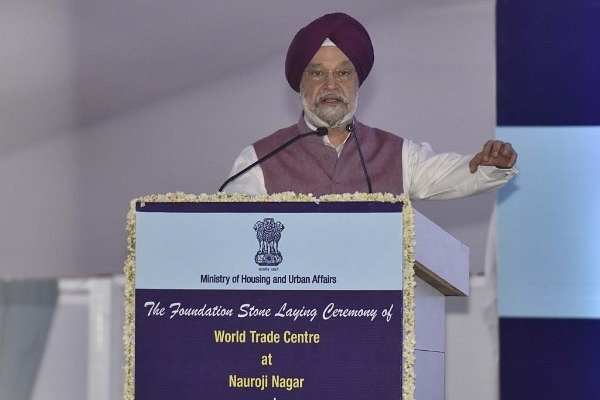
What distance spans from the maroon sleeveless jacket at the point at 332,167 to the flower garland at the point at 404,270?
64 cm

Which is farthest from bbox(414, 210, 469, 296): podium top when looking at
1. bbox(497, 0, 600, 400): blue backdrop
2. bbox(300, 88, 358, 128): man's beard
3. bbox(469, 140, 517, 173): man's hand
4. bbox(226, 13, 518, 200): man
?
bbox(497, 0, 600, 400): blue backdrop

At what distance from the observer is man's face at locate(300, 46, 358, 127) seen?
2848mm

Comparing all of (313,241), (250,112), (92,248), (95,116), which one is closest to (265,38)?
(250,112)

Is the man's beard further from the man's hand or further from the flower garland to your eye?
the flower garland

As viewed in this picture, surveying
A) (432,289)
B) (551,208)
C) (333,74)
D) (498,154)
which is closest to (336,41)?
(333,74)

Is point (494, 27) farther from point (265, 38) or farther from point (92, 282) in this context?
point (92, 282)

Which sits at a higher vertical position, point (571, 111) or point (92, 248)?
point (571, 111)

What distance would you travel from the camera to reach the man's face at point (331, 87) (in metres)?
2.85

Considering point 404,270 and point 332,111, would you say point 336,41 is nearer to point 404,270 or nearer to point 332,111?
point 332,111

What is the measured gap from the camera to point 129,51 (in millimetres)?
3855

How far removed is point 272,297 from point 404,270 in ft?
0.78

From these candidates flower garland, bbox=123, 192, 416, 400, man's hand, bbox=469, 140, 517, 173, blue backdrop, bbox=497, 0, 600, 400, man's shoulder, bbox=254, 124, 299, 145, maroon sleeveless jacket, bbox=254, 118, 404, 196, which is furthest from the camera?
blue backdrop, bbox=497, 0, 600, 400

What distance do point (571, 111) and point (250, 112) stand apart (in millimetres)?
986

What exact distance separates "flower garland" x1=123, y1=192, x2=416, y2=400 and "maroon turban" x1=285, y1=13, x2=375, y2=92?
765mm
